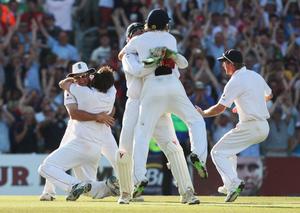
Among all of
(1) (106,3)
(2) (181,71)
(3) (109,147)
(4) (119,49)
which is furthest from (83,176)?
(1) (106,3)

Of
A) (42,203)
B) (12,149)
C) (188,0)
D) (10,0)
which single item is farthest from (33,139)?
(42,203)

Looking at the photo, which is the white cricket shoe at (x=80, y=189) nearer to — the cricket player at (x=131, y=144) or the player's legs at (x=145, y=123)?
the cricket player at (x=131, y=144)

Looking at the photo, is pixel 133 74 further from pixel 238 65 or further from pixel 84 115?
pixel 238 65

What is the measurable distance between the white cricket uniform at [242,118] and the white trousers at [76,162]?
1.68 metres

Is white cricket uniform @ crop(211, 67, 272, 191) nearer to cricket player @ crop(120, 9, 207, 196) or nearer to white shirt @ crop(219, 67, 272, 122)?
white shirt @ crop(219, 67, 272, 122)

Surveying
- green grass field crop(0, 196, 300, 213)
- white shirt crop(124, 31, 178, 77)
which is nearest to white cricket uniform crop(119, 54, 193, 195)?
white shirt crop(124, 31, 178, 77)

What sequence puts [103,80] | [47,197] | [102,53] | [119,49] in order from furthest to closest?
[119,49] → [102,53] → [47,197] → [103,80]

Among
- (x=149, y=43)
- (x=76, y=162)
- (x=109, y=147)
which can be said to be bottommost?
(x=76, y=162)

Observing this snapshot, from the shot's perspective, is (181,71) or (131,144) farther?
(181,71)

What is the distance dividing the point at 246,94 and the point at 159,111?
1.91 m

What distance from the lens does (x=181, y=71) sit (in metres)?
25.4

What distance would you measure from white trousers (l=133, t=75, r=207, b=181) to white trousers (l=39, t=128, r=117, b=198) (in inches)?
62.2

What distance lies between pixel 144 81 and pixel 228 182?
2.16m

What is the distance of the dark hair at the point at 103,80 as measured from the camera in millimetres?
16953
